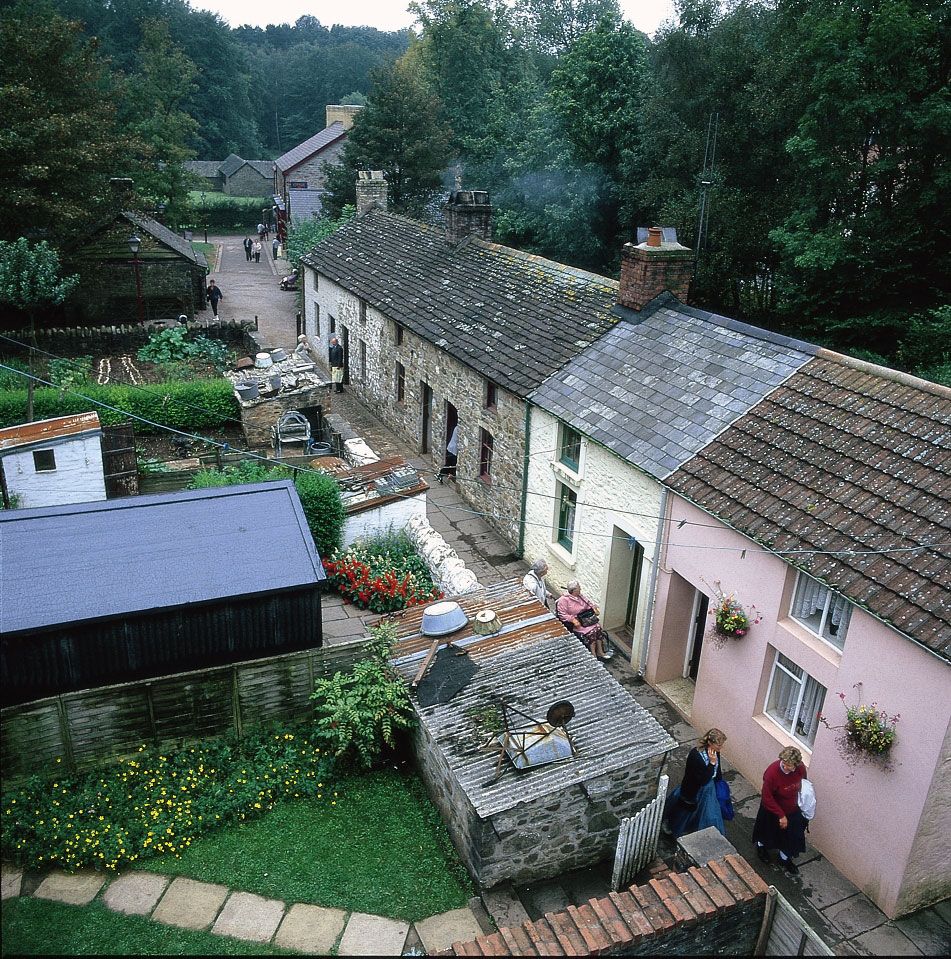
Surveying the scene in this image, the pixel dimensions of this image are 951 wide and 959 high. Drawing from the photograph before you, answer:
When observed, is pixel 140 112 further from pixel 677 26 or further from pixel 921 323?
pixel 921 323

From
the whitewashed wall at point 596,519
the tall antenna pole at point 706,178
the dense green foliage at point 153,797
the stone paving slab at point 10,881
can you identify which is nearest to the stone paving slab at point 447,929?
the dense green foliage at point 153,797

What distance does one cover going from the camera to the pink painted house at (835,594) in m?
8.90

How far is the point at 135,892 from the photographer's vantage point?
8422 mm

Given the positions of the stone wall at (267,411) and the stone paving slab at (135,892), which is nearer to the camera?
the stone paving slab at (135,892)

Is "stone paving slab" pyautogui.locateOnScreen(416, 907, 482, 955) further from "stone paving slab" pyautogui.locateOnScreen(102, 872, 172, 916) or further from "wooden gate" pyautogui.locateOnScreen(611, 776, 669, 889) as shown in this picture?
"stone paving slab" pyautogui.locateOnScreen(102, 872, 172, 916)

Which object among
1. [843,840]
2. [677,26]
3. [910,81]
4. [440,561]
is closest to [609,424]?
[440,561]

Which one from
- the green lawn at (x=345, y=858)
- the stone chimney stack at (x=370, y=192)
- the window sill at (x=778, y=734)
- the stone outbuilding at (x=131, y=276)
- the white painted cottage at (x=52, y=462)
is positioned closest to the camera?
the green lawn at (x=345, y=858)

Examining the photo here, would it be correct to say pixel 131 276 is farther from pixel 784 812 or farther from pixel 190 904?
pixel 784 812

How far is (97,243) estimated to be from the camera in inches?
1232

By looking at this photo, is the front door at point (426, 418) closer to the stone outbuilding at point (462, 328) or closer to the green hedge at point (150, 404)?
the stone outbuilding at point (462, 328)

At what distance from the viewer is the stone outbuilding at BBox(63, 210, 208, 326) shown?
3095 cm

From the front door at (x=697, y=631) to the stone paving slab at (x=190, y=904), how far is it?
7621 mm

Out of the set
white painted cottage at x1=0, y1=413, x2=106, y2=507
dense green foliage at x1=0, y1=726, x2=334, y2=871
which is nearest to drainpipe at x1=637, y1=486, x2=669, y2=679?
dense green foliage at x1=0, y1=726, x2=334, y2=871

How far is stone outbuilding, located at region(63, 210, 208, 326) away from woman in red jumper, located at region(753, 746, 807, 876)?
29418 mm
